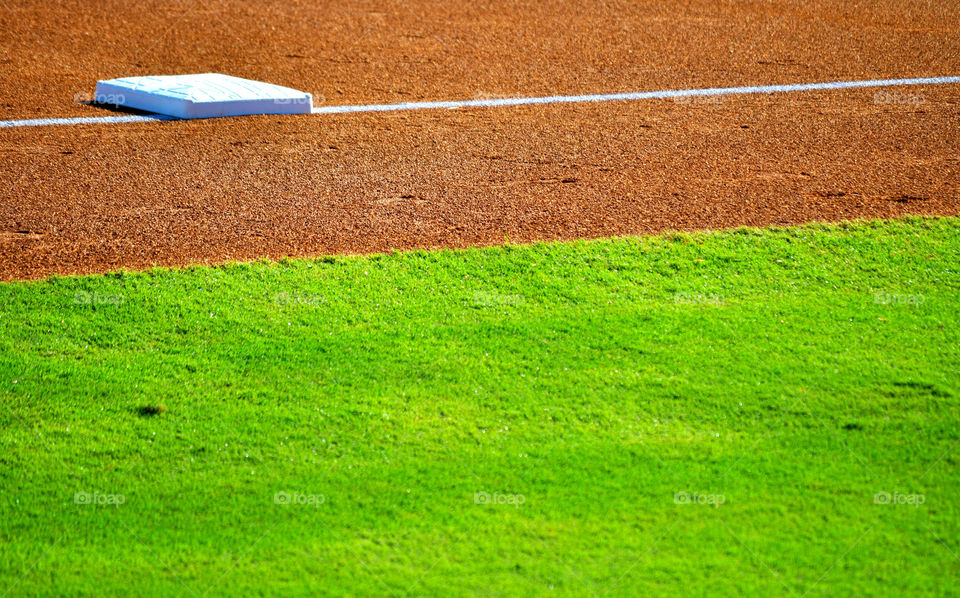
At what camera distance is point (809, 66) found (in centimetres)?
916

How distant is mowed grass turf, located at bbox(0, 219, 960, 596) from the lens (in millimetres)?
3660

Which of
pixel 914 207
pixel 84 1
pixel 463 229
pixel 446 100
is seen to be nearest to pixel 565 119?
pixel 446 100

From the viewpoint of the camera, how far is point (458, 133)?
25.1 feet

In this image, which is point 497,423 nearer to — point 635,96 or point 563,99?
point 563,99

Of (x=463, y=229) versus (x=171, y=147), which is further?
(x=171, y=147)

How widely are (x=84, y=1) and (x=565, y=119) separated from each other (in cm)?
595

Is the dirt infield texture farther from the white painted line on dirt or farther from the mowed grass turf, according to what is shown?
the mowed grass turf

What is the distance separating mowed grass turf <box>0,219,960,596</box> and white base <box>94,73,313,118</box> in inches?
103

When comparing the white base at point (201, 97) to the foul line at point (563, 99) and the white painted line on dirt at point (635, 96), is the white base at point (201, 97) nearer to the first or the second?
the foul line at point (563, 99)

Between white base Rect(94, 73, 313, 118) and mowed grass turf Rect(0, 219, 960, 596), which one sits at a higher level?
white base Rect(94, 73, 313, 118)

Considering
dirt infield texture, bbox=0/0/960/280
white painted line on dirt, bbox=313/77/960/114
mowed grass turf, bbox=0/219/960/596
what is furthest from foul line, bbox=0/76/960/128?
mowed grass turf, bbox=0/219/960/596

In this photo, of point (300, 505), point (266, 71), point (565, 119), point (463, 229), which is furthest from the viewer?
point (266, 71)

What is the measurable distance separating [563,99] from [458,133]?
4.04 ft

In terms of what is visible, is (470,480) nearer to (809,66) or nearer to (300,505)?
(300,505)
